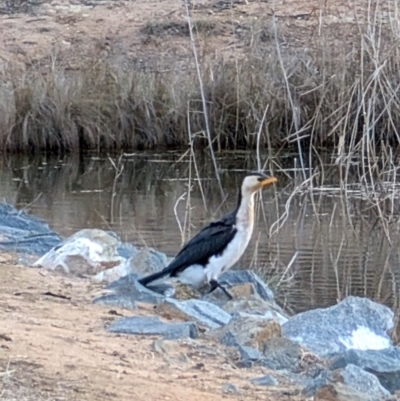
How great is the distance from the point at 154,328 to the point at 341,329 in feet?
3.36

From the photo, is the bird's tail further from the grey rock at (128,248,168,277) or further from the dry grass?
the dry grass

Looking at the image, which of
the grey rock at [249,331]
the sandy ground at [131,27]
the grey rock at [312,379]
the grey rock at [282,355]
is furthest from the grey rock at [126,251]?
the sandy ground at [131,27]

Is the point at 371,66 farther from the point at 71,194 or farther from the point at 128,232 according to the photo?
the point at 71,194

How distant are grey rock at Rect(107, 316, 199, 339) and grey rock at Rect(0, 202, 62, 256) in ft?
8.38

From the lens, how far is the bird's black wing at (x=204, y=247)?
23.7ft

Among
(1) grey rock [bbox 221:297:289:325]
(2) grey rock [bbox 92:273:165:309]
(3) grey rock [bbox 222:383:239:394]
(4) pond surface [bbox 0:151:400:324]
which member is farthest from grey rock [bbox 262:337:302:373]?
(4) pond surface [bbox 0:151:400:324]

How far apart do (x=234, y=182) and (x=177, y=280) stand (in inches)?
248

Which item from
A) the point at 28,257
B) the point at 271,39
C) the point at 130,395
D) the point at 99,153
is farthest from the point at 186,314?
the point at 271,39

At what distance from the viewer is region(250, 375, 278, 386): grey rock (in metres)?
5.12

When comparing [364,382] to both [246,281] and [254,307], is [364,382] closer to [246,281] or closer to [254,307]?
[254,307]

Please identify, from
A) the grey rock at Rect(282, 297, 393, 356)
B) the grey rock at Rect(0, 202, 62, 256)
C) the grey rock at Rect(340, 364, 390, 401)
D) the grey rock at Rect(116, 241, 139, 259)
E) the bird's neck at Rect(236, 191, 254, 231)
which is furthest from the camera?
the grey rock at Rect(0, 202, 62, 256)

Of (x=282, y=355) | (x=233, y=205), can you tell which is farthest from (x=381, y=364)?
(x=233, y=205)

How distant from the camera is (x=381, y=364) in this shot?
17.6 feet

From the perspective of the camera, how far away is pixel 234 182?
536 inches
